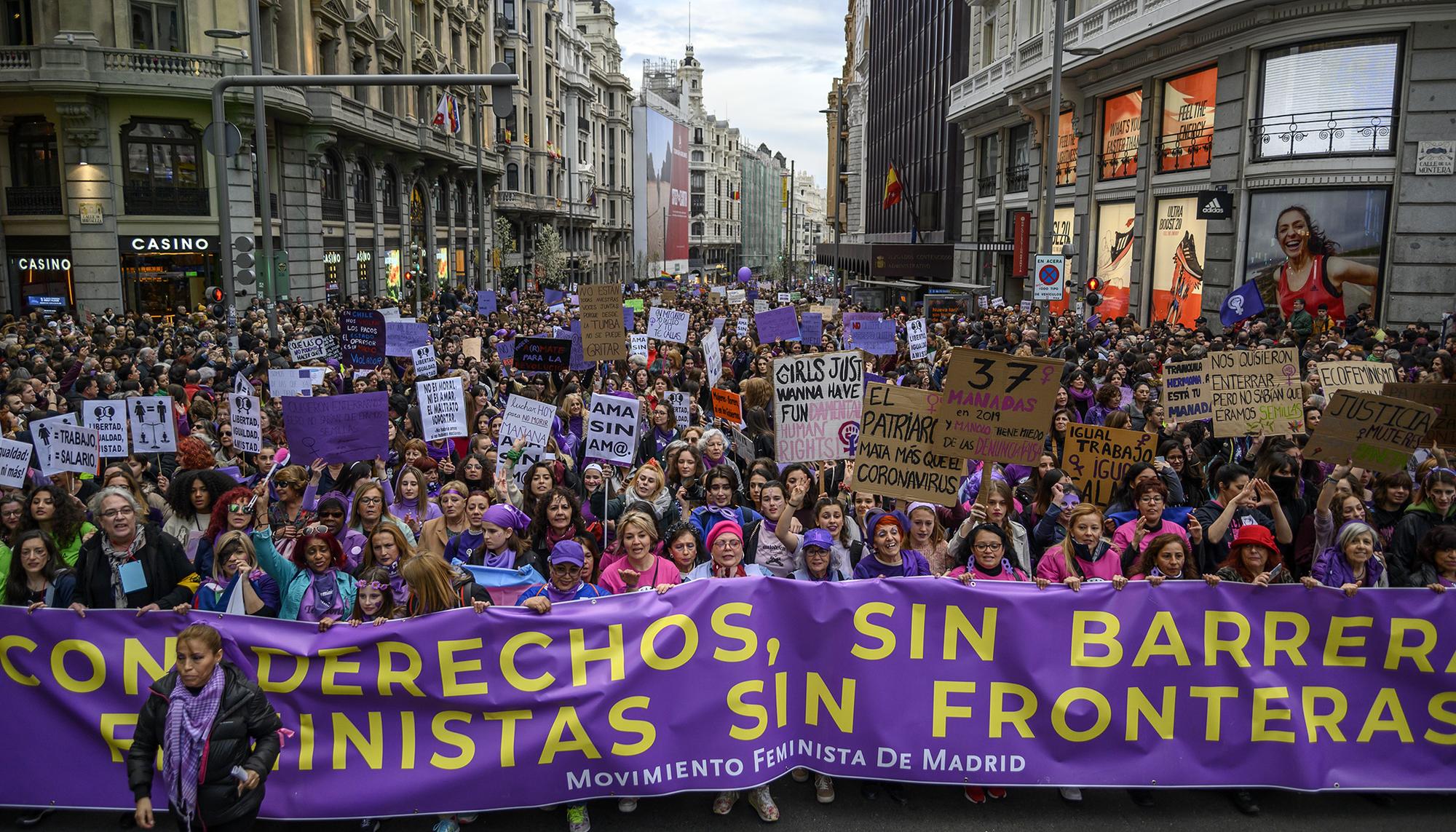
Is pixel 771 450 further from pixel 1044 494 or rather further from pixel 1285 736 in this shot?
pixel 1285 736

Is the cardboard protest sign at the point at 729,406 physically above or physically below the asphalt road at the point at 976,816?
above

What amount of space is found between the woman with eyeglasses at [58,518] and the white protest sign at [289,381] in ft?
16.8

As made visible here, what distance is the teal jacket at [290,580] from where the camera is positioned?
6.18 metres

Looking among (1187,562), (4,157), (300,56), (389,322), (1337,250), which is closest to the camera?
(1187,562)

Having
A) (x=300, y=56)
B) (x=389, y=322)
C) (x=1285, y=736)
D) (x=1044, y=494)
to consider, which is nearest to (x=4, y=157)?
(x=300, y=56)

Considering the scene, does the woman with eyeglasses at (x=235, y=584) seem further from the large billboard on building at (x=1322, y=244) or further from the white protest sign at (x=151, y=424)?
the large billboard on building at (x=1322, y=244)

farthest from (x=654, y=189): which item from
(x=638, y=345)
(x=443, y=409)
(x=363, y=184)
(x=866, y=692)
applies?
(x=866, y=692)

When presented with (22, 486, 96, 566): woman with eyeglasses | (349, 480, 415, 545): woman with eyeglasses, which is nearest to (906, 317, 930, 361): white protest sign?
(349, 480, 415, 545): woman with eyeglasses

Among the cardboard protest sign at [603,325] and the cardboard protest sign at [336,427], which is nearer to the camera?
the cardboard protest sign at [336,427]

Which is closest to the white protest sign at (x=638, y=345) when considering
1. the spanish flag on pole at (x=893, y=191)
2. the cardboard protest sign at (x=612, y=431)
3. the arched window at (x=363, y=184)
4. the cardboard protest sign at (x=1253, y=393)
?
the cardboard protest sign at (x=612, y=431)

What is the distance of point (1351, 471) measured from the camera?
7.84m

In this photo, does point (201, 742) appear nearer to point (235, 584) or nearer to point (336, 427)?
point (235, 584)

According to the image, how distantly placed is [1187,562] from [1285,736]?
3.53 ft

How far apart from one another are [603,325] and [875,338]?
18.3 ft
